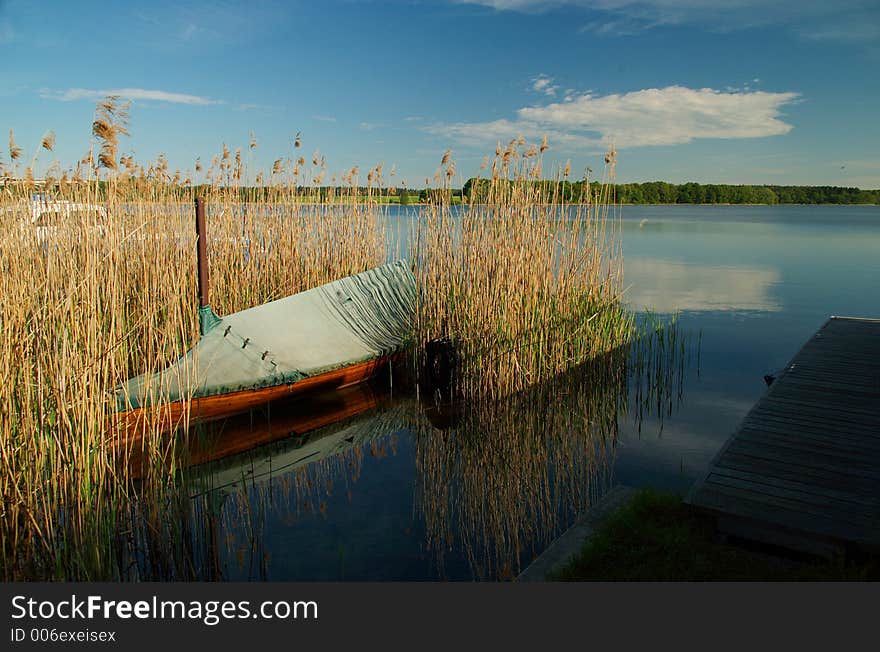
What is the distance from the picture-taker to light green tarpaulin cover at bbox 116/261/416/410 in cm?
470

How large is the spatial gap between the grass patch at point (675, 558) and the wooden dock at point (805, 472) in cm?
9

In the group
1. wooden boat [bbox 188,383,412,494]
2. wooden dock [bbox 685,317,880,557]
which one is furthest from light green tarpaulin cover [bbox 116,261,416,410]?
wooden dock [bbox 685,317,880,557]

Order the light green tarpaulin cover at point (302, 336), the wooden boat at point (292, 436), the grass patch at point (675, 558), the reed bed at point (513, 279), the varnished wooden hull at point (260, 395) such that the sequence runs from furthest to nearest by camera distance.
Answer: the reed bed at point (513, 279) < the light green tarpaulin cover at point (302, 336) < the varnished wooden hull at point (260, 395) < the wooden boat at point (292, 436) < the grass patch at point (675, 558)

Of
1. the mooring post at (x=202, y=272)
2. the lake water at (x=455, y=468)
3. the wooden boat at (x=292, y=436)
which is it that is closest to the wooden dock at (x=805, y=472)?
the lake water at (x=455, y=468)

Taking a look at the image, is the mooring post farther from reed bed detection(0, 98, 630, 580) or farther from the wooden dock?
the wooden dock

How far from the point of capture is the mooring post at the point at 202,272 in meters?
4.45

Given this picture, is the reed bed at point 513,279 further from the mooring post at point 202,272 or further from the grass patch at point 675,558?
the grass patch at point 675,558

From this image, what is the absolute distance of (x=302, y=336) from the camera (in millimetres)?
5594

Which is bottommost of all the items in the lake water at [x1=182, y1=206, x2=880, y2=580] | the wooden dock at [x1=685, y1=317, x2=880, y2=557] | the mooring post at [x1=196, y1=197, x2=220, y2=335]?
the lake water at [x1=182, y1=206, x2=880, y2=580]

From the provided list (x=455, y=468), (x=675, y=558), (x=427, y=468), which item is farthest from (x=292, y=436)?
(x=675, y=558)

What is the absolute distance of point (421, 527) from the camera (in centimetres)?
355

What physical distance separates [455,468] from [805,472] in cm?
222

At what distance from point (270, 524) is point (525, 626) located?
6.50 feet

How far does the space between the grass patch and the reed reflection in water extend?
1.94ft
